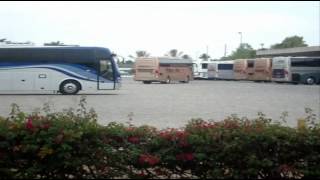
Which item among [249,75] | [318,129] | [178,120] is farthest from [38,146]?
[249,75]

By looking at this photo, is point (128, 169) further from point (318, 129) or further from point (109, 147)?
Answer: point (318, 129)

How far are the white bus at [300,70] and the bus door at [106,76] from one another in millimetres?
27989

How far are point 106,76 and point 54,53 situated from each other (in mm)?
3195

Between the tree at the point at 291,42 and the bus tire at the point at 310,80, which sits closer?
the bus tire at the point at 310,80

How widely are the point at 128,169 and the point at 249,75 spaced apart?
57982 mm

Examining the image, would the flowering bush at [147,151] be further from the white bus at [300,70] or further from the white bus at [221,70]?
the white bus at [221,70]

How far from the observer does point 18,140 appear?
5.00m

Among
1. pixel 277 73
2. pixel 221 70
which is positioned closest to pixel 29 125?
pixel 277 73

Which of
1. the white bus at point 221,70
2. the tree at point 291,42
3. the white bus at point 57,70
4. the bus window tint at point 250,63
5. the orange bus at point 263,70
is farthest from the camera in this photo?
the tree at point 291,42

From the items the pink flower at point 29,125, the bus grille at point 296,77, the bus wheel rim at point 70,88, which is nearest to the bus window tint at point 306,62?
the bus grille at point 296,77

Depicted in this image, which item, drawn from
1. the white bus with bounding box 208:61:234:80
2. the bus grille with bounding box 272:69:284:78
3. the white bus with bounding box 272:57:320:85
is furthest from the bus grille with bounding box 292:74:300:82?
the white bus with bounding box 208:61:234:80

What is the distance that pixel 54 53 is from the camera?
1133 inches

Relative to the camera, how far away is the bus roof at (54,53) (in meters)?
27.8

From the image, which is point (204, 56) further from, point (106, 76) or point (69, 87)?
point (69, 87)
